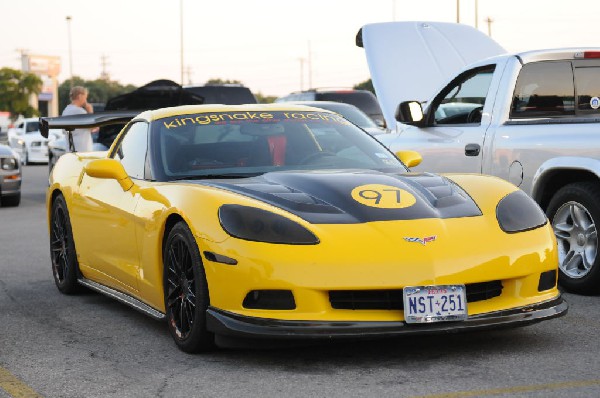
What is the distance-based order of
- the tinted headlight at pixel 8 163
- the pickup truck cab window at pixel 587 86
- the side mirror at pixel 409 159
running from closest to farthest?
the side mirror at pixel 409 159
the pickup truck cab window at pixel 587 86
the tinted headlight at pixel 8 163

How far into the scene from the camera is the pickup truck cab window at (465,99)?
9383 mm

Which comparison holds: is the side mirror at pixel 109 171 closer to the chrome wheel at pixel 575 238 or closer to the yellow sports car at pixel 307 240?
the yellow sports car at pixel 307 240

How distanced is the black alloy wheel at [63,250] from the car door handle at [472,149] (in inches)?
121

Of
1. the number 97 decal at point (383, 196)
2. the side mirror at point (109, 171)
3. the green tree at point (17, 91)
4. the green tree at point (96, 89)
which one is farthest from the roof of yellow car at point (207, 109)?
the green tree at point (96, 89)

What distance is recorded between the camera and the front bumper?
5668 mm

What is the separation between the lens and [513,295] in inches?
237

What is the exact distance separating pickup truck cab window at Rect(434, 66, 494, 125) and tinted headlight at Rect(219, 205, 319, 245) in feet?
12.7

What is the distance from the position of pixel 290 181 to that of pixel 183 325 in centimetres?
98

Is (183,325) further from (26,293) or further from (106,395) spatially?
(26,293)

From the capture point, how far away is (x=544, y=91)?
29.5 ft

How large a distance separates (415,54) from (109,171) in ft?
17.4

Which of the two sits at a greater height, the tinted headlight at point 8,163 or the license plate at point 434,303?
the license plate at point 434,303

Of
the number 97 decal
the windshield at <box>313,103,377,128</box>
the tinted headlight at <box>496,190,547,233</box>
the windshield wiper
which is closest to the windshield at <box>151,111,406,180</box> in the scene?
the windshield wiper

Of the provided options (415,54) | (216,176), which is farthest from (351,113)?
(216,176)
